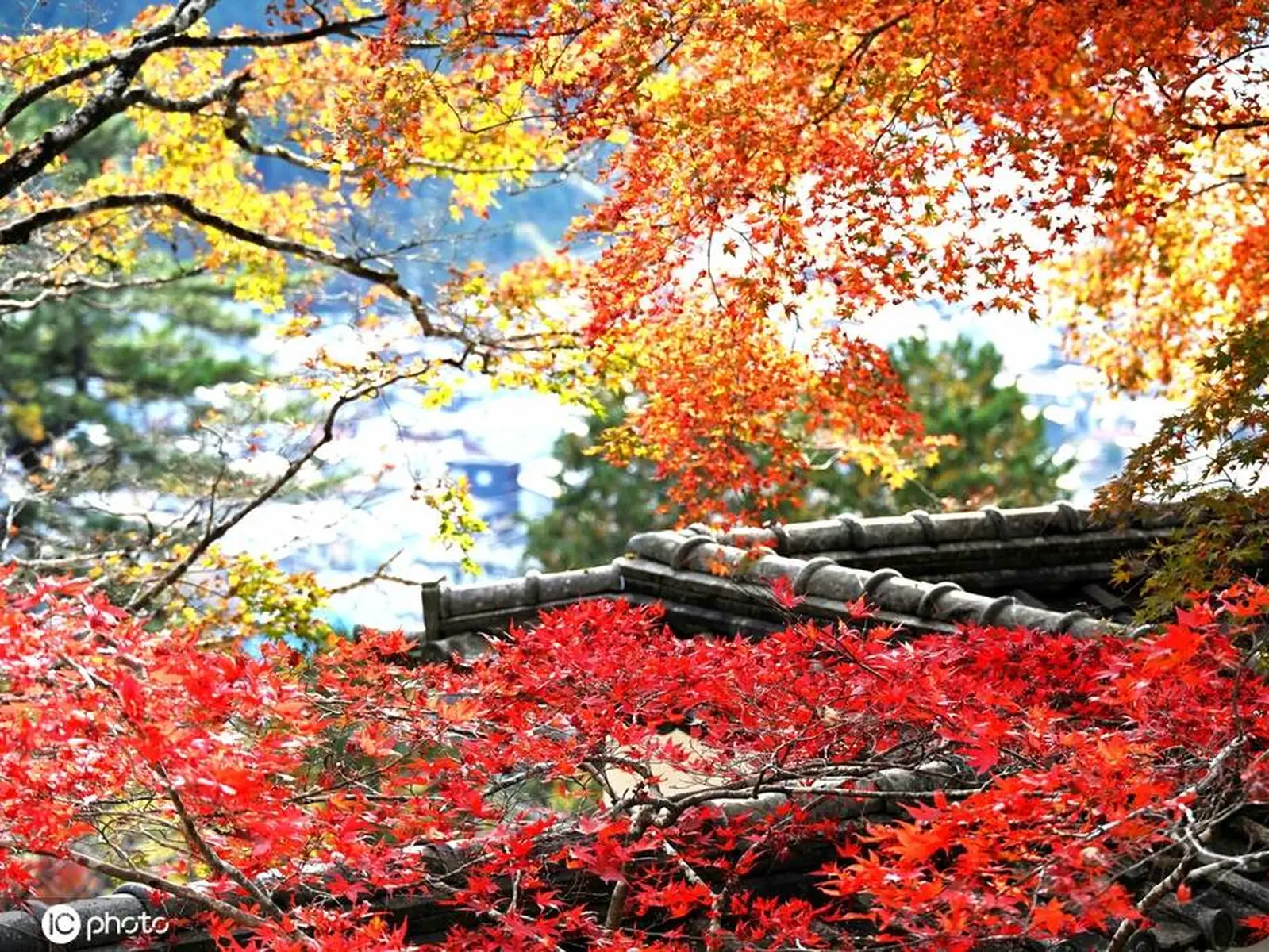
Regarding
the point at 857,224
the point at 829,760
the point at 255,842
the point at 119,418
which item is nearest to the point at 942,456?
the point at 119,418

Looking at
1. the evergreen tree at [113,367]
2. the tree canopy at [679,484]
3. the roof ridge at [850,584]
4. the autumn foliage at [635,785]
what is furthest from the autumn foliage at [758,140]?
the evergreen tree at [113,367]

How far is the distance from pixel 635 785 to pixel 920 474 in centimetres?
1940

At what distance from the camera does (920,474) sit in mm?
24469

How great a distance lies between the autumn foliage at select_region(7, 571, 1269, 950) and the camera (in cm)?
444

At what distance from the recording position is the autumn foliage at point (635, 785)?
4.44 meters

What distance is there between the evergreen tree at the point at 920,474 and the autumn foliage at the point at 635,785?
18.1 metres

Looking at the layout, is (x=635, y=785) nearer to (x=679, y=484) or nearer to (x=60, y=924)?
(x=60, y=924)

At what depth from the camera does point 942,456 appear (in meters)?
24.6

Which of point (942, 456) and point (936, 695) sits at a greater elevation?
point (942, 456)

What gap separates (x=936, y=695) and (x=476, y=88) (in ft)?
14.7

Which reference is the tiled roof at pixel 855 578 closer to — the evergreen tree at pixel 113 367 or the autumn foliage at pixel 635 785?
the autumn foliage at pixel 635 785

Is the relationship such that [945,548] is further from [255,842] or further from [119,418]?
[119,418]

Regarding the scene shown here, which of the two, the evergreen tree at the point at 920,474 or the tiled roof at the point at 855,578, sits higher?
the evergreen tree at the point at 920,474

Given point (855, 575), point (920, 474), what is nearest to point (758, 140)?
point (855, 575)
